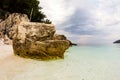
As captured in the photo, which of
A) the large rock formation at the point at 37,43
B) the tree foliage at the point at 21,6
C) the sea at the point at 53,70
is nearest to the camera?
the sea at the point at 53,70

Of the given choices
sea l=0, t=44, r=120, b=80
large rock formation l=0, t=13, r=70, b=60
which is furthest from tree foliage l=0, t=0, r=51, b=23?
sea l=0, t=44, r=120, b=80

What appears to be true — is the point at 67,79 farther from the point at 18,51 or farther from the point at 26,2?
the point at 26,2

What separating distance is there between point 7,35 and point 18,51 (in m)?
16.7

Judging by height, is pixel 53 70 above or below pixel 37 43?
below

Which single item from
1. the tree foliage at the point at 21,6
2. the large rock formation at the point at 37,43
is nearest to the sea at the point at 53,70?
the large rock formation at the point at 37,43

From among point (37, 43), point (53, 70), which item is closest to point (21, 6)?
point (37, 43)

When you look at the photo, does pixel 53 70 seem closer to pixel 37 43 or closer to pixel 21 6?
pixel 37 43

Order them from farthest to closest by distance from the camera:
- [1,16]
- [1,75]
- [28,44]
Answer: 1. [1,16]
2. [28,44]
3. [1,75]

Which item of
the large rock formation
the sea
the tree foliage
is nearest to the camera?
Result: the sea

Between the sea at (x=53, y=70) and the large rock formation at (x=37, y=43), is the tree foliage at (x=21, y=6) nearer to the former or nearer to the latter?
the large rock formation at (x=37, y=43)

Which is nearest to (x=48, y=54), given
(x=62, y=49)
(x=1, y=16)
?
(x=62, y=49)

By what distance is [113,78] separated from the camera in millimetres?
10539

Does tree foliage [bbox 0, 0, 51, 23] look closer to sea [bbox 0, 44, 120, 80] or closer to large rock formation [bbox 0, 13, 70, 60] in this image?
large rock formation [bbox 0, 13, 70, 60]

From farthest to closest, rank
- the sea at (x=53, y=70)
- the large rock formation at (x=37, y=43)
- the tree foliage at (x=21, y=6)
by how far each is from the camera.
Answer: the tree foliage at (x=21, y=6) → the large rock formation at (x=37, y=43) → the sea at (x=53, y=70)
